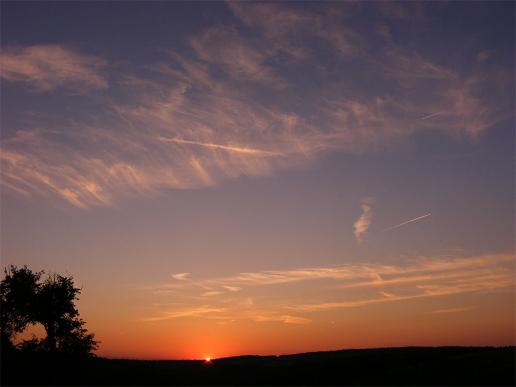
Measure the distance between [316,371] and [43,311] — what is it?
40418 mm

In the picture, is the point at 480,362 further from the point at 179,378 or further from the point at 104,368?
the point at 104,368

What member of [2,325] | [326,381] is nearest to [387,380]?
[326,381]

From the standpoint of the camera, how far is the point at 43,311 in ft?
215

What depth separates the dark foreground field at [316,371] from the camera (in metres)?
37.7

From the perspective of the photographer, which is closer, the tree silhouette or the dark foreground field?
the dark foreground field

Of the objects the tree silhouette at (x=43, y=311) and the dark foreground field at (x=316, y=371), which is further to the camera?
the tree silhouette at (x=43, y=311)

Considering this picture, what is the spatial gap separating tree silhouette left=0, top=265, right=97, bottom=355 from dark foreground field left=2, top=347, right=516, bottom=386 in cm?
1303

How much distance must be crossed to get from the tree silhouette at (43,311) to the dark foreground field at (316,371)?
1303 centimetres

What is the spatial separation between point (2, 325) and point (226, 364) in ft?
103

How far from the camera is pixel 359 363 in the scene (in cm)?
4844

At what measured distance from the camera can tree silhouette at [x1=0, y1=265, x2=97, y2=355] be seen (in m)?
64.8

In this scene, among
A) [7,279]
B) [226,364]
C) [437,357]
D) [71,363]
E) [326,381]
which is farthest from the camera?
[7,279]

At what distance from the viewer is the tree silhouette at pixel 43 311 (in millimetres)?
64812

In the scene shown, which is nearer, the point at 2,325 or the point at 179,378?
the point at 179,378
